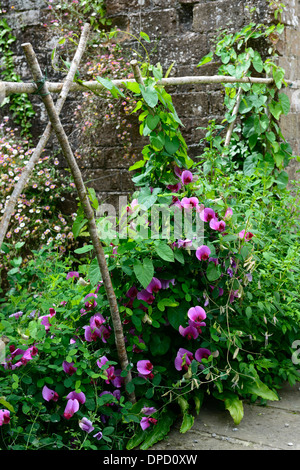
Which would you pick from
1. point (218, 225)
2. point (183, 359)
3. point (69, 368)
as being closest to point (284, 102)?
point (218, 225)

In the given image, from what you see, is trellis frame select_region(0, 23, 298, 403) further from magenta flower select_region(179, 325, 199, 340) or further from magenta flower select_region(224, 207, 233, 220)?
magenta flower select_region(224, 207, 233, 220)

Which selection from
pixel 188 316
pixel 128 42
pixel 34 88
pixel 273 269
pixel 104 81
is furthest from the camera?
pixel 128 42

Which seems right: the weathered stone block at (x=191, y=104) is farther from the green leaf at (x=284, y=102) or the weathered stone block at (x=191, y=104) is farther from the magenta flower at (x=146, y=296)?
the magenta flower at (x=146, y=296)

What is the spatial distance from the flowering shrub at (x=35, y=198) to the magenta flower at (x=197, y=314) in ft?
7.33

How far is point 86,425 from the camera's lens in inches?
81.1

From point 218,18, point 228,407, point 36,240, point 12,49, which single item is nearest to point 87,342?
point 228,407

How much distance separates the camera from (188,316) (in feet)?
7.78

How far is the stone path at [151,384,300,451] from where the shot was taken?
2.20 meters

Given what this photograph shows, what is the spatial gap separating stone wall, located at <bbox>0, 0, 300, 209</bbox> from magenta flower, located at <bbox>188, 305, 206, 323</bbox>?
2067 mm

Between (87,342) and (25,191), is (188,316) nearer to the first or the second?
(87,342)

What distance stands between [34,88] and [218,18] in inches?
99.1

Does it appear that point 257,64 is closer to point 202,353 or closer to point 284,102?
point 284,102

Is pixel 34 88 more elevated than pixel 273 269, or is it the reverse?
pixel 34 88

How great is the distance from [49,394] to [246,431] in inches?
33.4
